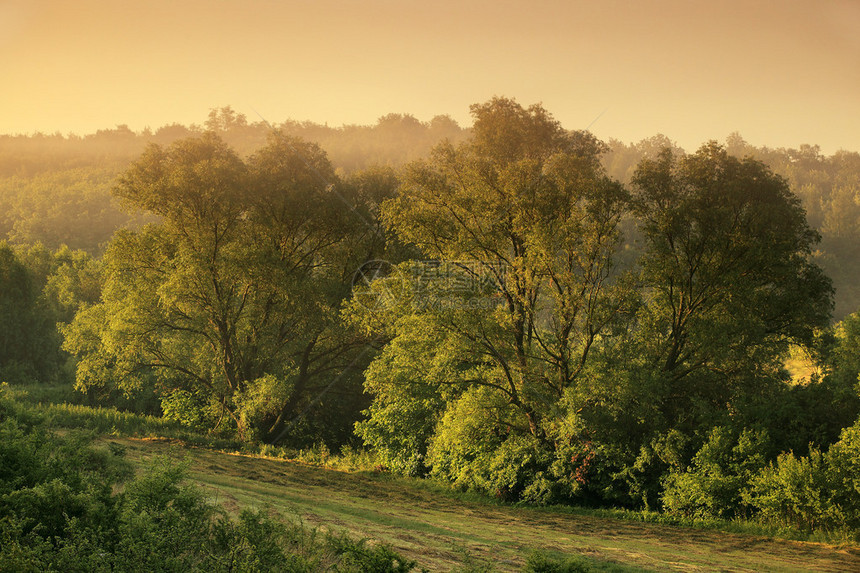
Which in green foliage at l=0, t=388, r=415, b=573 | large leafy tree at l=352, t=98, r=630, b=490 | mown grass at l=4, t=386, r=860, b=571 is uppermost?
large leafy tree at l=352, t=98, r=630, b=490

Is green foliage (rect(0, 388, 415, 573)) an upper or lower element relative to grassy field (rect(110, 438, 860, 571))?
upper

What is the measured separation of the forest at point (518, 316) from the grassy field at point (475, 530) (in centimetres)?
198

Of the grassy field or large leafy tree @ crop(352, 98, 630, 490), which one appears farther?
large leafy tree @ crop(352, 98, 630, 490)

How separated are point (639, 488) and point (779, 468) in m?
4.04

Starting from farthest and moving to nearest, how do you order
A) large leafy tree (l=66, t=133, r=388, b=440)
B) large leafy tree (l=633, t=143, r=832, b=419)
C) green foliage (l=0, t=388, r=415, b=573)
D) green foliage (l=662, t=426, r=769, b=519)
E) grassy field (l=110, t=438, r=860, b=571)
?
large leafy tree (l=66, t=133, r=388, b=440) < large leafy tree (l=633, t=143, r=832, b=419) < green foliage (l=662, t=426, r=769, b=519) < grassy field (l=110, t=438, r=860, b=571) < green foliage (l=0, t=388, r=415, b=573)

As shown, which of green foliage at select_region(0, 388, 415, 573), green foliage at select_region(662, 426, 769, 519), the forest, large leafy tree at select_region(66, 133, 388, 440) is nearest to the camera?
green foliage at select_region(0, 388, 415, 573)

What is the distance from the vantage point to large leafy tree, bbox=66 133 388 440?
2602 centimetres

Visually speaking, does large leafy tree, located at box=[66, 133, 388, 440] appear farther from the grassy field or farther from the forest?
the grassy field

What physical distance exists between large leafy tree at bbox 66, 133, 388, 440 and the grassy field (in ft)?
22.9

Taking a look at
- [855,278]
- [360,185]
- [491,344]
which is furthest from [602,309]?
[855,278]

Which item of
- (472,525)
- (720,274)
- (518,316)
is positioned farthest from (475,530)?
(720,274)

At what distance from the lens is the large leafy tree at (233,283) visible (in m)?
26.0

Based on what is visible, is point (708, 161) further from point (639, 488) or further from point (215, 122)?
point (215, 122)

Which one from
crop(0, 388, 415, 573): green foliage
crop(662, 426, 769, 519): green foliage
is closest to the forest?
crop(662, 426, 769, 519): green foliage
